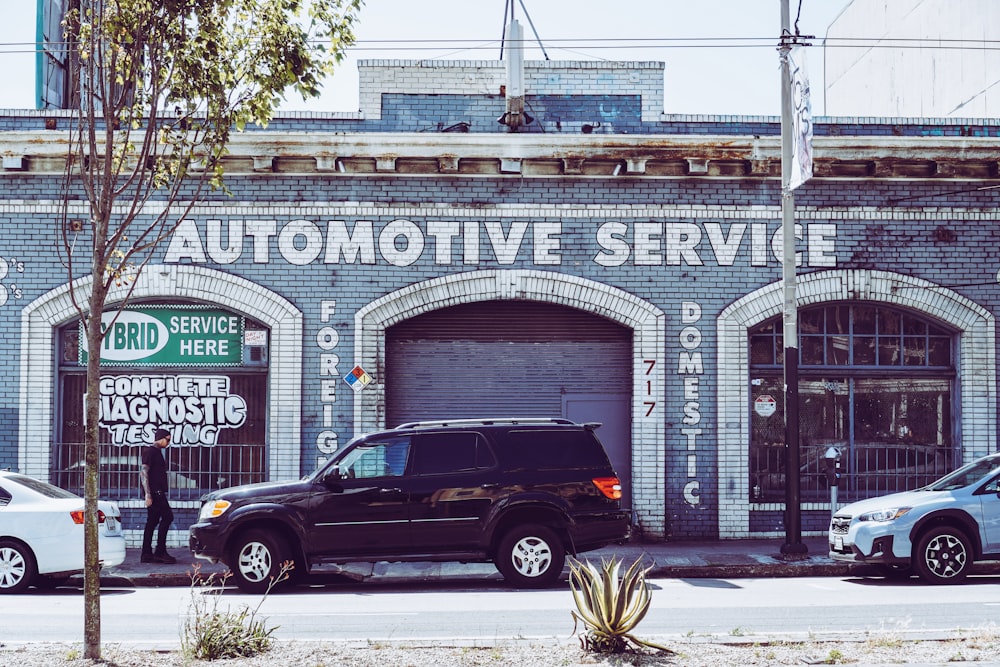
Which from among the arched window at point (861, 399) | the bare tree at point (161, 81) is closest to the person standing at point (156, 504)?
the bare tree at point (161, 81)

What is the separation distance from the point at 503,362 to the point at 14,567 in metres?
7.54

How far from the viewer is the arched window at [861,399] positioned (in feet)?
56.9

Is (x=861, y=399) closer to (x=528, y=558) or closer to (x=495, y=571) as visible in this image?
(x=495, y=571)

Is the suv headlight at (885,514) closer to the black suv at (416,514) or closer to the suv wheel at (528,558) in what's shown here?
the black suv at (416,514)

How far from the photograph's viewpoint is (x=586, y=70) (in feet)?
56.9

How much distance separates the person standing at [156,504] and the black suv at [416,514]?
249 cm

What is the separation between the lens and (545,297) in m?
17.1

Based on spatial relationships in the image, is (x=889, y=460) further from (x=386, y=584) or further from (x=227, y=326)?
(x=227, y=326)

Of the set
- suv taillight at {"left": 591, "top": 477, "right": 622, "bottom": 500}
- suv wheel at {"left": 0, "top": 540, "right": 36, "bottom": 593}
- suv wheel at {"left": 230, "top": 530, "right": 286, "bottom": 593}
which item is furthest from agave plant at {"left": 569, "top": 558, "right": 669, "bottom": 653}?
suv wheel at {"left": 0, "top": 540, "right": 36, "bottom": 593}

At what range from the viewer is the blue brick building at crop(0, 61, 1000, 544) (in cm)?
1683

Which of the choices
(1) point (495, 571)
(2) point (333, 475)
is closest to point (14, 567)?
(2) point (333, 475)

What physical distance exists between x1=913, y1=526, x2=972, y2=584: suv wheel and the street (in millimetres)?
218

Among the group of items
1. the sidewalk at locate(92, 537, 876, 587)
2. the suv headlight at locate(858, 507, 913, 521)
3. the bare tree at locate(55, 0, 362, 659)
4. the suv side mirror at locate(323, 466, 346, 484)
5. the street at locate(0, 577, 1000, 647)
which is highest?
the bare tree at locate(55, 0, 362, 659)

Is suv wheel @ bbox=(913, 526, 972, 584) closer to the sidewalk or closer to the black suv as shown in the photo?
the sidewalk
